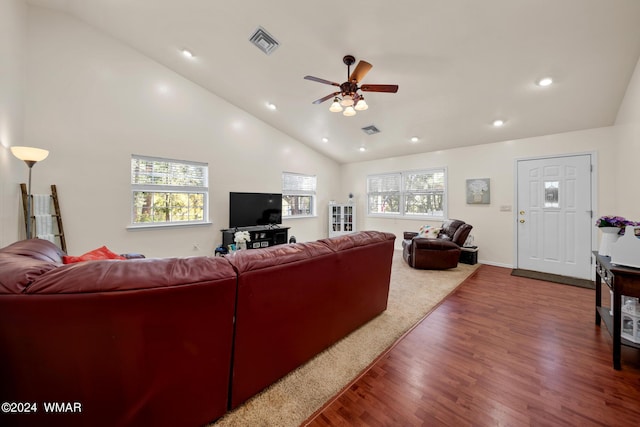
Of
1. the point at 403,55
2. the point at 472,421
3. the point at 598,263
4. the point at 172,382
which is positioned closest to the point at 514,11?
the point at 403,55

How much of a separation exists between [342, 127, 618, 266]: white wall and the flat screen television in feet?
11.0

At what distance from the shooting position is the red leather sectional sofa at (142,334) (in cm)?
95

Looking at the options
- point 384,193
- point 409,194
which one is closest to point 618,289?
point 409,194

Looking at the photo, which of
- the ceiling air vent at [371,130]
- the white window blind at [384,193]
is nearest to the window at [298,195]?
the white window blind at [384,193]

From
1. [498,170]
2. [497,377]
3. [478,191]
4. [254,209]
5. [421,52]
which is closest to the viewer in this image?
[497,377]

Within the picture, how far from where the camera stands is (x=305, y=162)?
21.0 ft

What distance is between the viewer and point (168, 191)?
423 centimetres

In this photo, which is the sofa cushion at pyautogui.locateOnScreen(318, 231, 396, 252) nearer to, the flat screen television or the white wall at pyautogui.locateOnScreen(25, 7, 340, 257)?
the flat screen television

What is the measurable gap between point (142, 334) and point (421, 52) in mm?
3658

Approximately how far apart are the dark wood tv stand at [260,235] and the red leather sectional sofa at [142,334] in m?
3.01

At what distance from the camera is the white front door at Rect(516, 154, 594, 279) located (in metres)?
3.89

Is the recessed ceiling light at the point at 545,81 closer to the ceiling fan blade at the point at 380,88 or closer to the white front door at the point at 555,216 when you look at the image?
the white front door at the point at 555,216

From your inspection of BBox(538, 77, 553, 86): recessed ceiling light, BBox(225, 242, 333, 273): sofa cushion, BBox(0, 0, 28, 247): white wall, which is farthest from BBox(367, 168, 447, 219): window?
BBox(0, 0, 28, 247): white wall

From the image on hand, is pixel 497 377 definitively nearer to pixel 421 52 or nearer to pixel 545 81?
pixel 421 52
